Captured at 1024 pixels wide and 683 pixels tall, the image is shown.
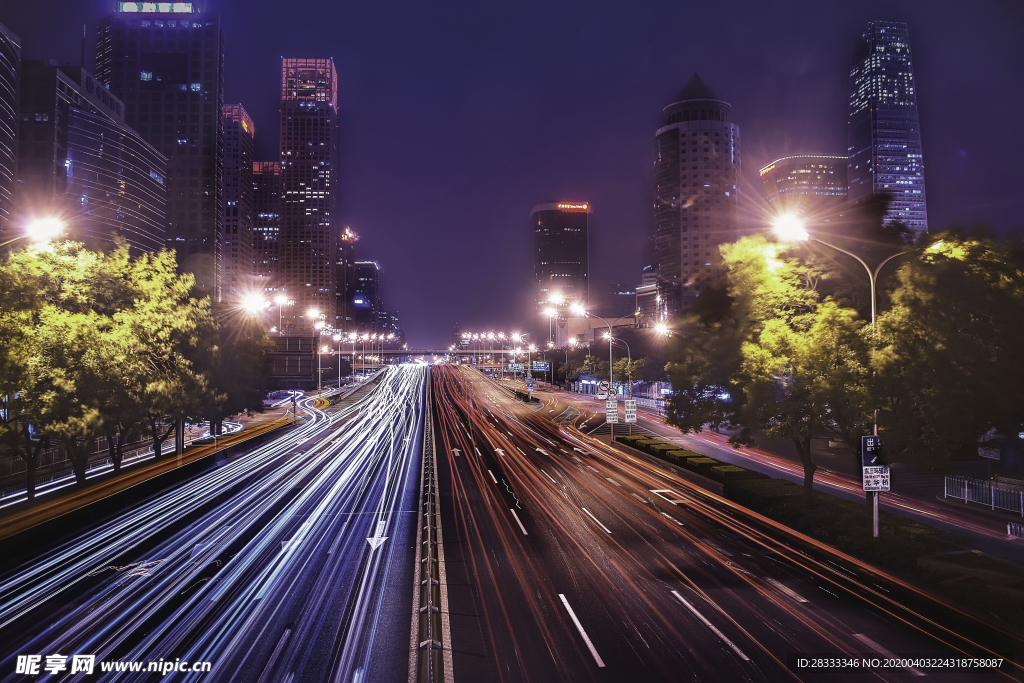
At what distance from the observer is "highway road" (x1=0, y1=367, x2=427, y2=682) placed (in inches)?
453

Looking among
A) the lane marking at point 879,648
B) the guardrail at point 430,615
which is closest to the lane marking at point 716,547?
the lane marking at point 879,648

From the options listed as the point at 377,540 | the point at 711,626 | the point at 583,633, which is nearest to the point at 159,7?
the point at 377,540

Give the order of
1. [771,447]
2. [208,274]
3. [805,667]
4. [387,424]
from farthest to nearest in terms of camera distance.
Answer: [208,274]
[387,424]
[771,447]
[805,667]

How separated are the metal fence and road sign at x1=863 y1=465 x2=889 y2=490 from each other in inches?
402

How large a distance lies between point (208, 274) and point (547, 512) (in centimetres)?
19058

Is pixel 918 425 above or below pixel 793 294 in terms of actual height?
below

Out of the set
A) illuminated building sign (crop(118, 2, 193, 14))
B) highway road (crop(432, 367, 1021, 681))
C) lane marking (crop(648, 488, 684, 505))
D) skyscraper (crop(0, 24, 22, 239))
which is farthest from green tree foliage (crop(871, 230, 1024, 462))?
illuminated building sign (crop(118, 2, 193, 14))

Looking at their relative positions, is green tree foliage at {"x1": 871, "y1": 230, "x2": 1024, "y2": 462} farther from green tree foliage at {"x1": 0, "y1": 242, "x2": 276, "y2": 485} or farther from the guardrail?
green tree foliage at {"x1": 0, "y1": 242, "x2": 276, "y2": 485}

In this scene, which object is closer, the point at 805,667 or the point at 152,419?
the point at 805,667

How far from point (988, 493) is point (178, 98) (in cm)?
23113

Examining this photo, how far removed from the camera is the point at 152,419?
28203 mm

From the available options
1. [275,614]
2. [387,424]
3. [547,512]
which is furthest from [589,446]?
[275,614]

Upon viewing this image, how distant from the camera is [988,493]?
2344cm

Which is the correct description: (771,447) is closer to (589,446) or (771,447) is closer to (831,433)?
(589,446)
